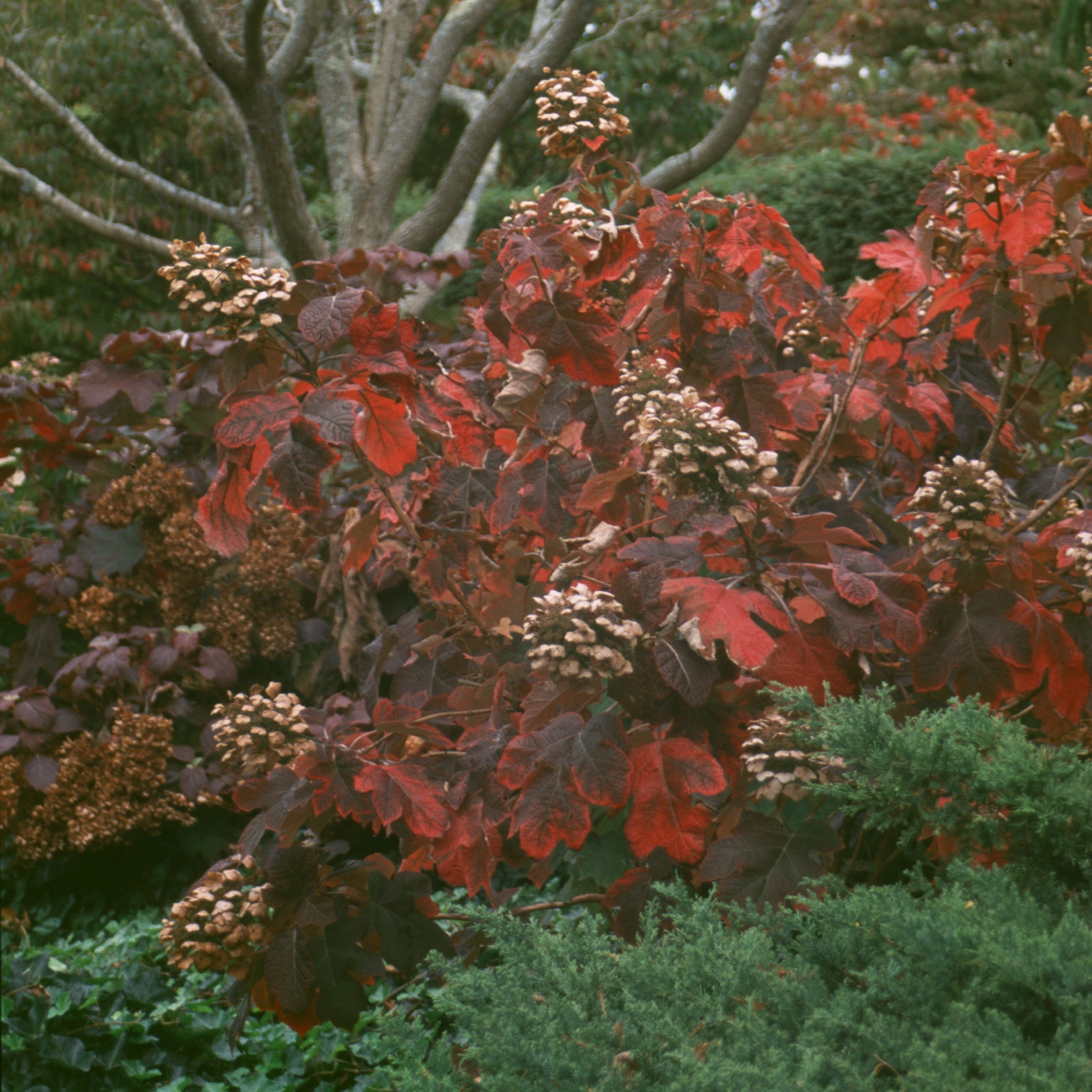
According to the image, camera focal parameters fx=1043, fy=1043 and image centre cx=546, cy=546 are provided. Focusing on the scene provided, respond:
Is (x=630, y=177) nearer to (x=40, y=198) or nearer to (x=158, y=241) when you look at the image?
(x=158, y=241)

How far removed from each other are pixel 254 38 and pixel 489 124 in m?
1.04

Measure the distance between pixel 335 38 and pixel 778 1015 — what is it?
488 centimetres

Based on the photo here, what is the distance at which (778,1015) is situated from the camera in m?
1.07

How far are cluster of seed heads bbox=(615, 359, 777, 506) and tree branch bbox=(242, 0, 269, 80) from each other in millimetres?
3189

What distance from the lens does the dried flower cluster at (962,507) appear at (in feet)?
5.17

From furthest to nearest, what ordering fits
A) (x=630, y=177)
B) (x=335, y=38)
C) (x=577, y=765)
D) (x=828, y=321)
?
(x=335, y=38), (x=828, y=321), (x=630, y=177), (x=577, y=765)

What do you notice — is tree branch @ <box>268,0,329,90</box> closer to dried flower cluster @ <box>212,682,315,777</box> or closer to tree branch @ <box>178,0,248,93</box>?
tree branch @ <box>178,0,248,93</box>

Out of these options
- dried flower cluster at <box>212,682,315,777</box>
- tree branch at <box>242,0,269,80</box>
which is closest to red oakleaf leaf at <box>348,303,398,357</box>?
dried flower cluster at <box>212,682,315,777</box>

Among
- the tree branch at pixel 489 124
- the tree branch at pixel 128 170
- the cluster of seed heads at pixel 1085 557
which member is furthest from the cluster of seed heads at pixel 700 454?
the tree branch at pixel 128 170

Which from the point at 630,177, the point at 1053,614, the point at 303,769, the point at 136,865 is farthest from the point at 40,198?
the point at 1053,614

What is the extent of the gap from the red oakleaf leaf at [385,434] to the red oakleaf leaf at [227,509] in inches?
8.1

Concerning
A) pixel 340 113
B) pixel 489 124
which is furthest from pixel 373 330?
pixel 340 113

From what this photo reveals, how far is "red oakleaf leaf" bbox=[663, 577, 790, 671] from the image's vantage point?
4.48ft

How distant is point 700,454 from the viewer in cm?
143
